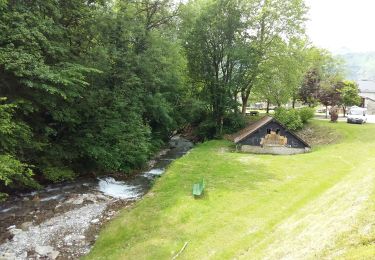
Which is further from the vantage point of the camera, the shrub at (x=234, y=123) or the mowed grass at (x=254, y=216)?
the shrub at (x=234, y=123)

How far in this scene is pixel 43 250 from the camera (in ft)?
52.1

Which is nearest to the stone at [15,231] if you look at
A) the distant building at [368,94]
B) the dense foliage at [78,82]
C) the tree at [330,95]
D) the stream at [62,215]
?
the stream at [62,215]

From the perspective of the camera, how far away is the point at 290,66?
45656 millimetres

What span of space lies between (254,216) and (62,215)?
11391mm

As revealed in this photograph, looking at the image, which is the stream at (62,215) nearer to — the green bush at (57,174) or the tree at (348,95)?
the green bush at (57,174)

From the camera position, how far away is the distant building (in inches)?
2817

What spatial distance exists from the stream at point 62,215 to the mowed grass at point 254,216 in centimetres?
120

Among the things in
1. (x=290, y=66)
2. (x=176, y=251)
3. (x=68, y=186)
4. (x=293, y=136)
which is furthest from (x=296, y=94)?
(x=176, y=251)

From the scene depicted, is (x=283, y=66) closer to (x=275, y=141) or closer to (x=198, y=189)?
(x=275, y=141)

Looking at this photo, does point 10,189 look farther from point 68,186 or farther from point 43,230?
point 43,230

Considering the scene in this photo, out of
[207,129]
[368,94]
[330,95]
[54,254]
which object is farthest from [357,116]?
[54,254]

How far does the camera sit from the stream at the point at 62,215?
16094 millimetres

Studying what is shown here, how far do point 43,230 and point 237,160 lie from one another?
62.9 ft

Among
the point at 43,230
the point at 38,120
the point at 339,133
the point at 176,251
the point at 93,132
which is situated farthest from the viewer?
the point at 339,133
